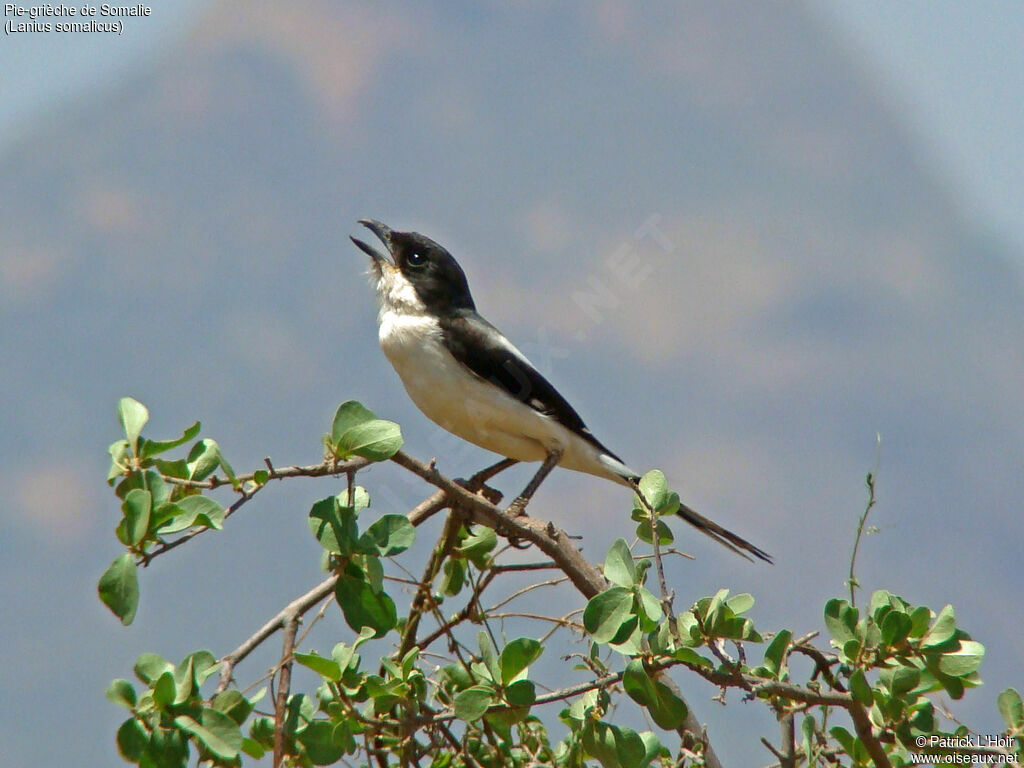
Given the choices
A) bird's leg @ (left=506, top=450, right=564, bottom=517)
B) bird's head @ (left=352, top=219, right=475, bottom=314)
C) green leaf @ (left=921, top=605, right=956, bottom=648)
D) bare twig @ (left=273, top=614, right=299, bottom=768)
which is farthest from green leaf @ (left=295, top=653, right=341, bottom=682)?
bird's head @ (left=352, top=219, right=475, bottom=314)

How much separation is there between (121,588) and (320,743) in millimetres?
685

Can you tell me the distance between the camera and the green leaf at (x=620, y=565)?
246 cm

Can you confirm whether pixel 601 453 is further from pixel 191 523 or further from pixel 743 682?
pixel 191 523

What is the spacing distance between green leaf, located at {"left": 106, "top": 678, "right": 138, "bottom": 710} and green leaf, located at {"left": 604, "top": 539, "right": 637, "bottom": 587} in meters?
1.06

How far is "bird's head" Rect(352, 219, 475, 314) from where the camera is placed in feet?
18.1

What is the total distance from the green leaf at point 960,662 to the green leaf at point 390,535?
4.60ft

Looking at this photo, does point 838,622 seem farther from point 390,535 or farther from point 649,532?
point 390,535

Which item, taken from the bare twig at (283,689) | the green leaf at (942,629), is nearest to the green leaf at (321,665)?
the bare twig at (283,689)

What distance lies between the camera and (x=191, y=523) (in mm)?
2121

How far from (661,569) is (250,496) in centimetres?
105

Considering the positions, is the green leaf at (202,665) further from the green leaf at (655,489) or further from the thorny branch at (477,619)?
the green leaf at (655,489)

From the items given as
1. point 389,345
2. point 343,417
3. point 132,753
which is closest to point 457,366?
point 389,345

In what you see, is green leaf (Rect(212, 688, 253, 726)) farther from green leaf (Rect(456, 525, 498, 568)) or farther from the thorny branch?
green leaf (Rect(456, 525, 498, 568))

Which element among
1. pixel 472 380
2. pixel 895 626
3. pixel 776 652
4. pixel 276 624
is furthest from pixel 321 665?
pixel 472 380
